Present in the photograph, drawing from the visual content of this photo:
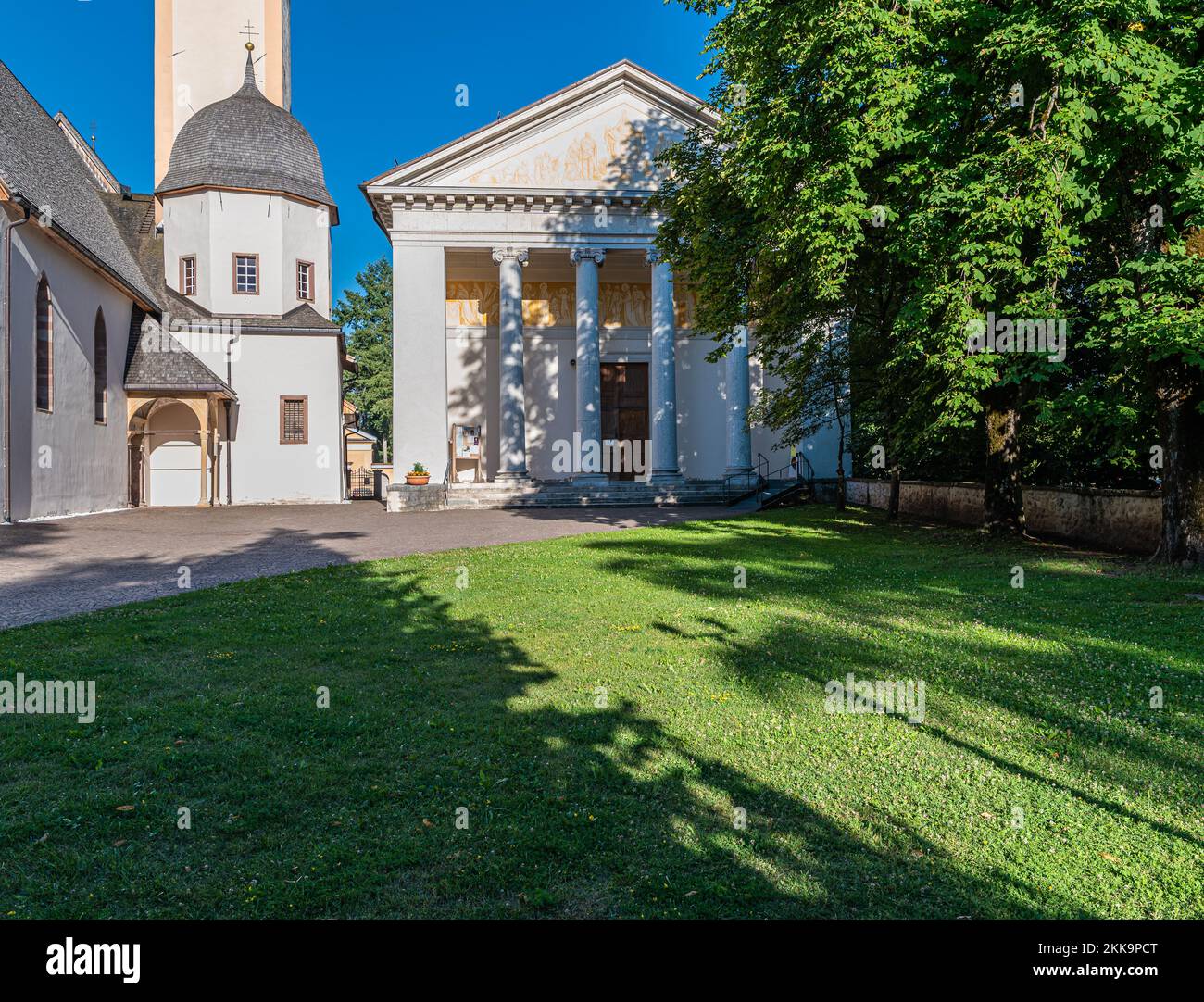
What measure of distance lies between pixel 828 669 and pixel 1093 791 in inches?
87.6

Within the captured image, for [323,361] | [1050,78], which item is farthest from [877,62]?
[323,361]

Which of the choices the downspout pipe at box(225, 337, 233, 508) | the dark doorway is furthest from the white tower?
the dark doorway

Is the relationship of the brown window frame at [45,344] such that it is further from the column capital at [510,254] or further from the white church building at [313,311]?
the column capital at [510,254]

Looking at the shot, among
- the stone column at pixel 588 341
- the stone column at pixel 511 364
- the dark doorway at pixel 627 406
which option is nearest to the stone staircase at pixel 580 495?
the stone column at pixel 511 364

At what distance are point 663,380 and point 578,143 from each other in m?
9.99

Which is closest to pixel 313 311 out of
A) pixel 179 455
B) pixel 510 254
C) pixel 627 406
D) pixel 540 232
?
pixel 179 455

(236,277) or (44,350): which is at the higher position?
(236,277)

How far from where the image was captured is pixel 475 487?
28.0 meters

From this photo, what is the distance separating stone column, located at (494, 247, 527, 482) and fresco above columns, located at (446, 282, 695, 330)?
15.1 ft

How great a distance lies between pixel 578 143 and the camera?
29781 millimetres

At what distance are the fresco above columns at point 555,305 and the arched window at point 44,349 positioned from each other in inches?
614

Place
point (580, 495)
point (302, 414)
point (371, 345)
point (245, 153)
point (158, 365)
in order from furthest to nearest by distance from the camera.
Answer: point (371, 345) < point (245, 153) < point (302, 414) < point (158, 365) < point (580, 495)

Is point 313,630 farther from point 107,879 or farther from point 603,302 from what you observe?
point 603,302

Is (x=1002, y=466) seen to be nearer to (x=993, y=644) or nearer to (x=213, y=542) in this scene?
(x=993, y=644)
